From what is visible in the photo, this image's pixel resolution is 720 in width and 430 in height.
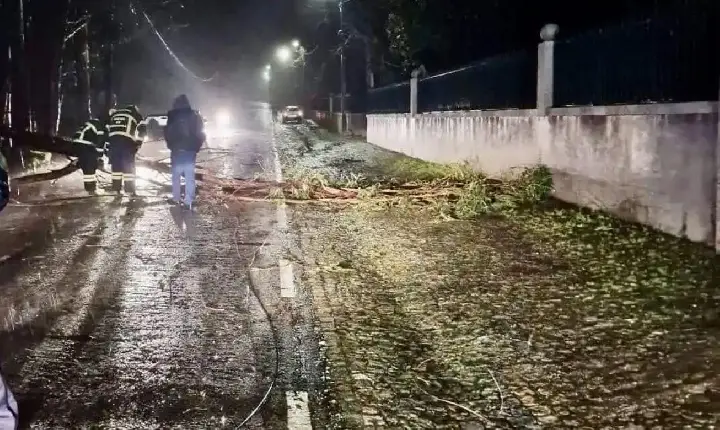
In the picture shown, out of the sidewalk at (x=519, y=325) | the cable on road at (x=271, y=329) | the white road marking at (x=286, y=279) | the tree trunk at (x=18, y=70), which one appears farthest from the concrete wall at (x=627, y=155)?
the tree trunk at (x=18, y=70)

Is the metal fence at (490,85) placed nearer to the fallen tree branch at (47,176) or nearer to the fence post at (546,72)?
the fence post at (546,72)

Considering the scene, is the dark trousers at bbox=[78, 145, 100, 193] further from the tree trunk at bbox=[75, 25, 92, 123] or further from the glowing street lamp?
the glowing street lamp

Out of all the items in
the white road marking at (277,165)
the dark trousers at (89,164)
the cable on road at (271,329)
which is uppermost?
the dark trousers at (89,164)

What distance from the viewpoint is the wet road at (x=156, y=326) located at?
4594mm

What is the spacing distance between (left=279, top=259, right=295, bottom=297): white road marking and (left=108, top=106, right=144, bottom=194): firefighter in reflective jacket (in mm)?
6872

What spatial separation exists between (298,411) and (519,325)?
2.42 meters

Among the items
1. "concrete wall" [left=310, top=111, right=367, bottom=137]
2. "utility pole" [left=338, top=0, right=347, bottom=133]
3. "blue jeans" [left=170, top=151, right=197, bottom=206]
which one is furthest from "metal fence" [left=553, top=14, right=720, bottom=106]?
"utility pole" [left=338, top=0, right=347, bottom=133]

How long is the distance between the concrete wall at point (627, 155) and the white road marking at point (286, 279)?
4.47m

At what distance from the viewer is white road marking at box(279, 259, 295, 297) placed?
24.0ft

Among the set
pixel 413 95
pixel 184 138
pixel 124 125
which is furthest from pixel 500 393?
pixel 413 95

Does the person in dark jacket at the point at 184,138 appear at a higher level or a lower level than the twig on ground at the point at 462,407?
higher

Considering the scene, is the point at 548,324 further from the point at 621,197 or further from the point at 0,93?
the point at 0,93

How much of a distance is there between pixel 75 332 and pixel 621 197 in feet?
23.7

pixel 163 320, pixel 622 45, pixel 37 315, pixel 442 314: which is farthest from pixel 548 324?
pixel 622 45
